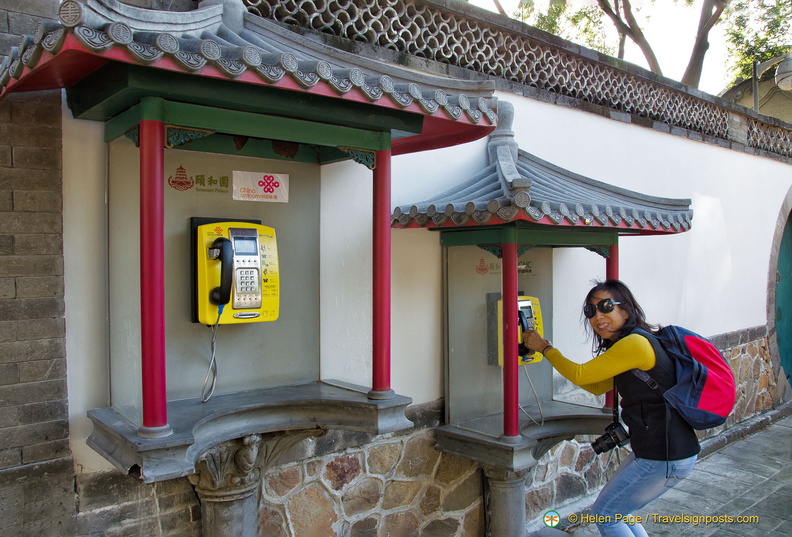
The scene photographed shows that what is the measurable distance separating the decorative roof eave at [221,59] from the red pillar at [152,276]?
1.29 ft

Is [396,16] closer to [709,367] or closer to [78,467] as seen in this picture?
[709,367]

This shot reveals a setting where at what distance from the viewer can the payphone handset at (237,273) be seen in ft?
10.9

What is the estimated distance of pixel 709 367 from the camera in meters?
3.50

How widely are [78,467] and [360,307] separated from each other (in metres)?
1.74

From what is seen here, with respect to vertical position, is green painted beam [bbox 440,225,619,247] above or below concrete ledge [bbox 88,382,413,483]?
above

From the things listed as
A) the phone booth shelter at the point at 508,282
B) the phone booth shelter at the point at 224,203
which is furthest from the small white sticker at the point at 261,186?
the phone booth shelter at the point at 508,282

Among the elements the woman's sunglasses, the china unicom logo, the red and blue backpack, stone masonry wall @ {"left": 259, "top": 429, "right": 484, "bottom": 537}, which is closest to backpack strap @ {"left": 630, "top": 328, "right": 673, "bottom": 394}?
the red and blue backpack

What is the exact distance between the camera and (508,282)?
416 cm

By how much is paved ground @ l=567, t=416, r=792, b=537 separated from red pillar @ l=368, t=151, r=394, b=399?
286 cm

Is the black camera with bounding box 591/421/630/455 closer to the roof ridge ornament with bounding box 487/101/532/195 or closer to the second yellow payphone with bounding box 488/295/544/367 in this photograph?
the second yellow payphone with bounding box 488/295/544/367

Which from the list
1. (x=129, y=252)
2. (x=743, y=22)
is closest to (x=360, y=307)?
(x=129, y=252)

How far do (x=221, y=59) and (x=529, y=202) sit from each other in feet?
6.03

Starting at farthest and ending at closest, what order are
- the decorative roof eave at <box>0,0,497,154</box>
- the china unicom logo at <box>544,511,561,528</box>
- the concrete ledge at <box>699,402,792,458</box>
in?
→ the concrete ledge at <box>699,402,792,458</box>
the china unicom logo at <box>544,511,561,528</box>
the decorative roof eave at <box>0,0,497,154</box>

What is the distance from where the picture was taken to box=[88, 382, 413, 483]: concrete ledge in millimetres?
2682
